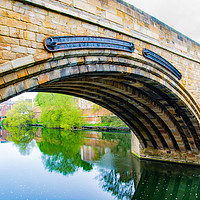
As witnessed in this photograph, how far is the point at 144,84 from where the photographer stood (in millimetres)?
6953

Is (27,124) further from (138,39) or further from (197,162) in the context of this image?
(138,39)

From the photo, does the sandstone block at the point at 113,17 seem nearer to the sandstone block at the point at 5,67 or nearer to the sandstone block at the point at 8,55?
the sandstone block at the point at 8,55

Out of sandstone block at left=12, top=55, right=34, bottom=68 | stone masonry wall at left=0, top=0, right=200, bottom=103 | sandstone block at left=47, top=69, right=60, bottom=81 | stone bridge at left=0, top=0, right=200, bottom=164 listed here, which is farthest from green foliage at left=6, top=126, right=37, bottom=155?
sandstone block at left=12, top=55, right=34, bottom=68

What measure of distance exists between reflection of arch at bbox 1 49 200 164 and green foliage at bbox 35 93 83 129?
18.6m

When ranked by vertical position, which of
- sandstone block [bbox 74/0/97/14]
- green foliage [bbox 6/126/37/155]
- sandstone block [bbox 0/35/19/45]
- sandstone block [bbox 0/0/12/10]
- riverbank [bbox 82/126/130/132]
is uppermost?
sandstone block [bbox 74/0/97/14]

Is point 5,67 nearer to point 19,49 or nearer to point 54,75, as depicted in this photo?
point 19,49

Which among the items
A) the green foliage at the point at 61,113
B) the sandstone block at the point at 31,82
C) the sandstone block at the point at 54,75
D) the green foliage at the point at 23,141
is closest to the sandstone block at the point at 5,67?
the sandstone block at the point at 31,82

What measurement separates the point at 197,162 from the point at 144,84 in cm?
551

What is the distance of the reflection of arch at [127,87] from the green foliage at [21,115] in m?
32.0

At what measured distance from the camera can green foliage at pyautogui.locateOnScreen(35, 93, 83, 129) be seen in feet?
95.1

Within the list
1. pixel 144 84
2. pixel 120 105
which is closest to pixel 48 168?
pixel 120 105

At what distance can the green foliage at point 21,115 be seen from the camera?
126 feet

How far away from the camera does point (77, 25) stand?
421cm

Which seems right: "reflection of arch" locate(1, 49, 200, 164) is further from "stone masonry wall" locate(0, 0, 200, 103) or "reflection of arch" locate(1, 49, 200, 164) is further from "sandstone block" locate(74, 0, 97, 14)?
"sandstone block" locate(74, 0, 97, 14)
